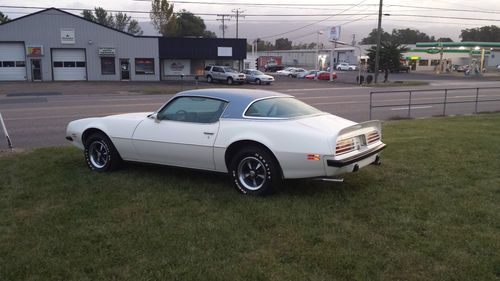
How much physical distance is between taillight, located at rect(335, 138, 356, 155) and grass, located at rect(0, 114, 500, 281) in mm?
576

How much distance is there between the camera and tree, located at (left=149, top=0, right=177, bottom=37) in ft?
269

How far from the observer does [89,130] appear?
23.5ft

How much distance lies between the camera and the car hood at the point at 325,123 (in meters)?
5.71

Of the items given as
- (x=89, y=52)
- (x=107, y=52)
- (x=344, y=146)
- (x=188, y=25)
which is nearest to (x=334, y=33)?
(x=107, y=52)

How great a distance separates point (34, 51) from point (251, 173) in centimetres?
4629

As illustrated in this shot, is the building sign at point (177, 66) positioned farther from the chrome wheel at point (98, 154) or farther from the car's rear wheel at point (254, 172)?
the car's rear wheel at point (254, 172)

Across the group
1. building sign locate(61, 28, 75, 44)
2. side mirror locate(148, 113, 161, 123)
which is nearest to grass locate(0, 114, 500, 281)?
side mirror locate(148, 113, 161, 123)

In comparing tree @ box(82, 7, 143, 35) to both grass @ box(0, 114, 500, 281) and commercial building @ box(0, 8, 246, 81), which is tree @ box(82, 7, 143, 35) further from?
grass @ box(0, 114, 500, 281)

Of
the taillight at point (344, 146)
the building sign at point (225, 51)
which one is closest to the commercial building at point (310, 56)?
the building sign at point (225, 51)

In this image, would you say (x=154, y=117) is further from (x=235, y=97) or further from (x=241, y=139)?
(x=241, y=139)

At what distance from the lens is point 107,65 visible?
49.6 metres

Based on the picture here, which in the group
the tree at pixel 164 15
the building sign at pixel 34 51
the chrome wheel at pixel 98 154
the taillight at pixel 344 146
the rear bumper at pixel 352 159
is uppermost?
the tree at pixel 164 15

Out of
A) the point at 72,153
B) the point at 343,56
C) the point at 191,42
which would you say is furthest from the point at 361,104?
the point at 343,56

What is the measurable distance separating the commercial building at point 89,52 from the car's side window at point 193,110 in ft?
147
